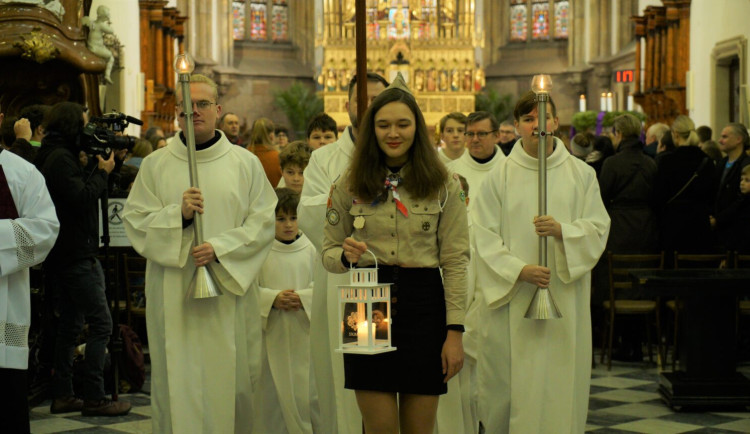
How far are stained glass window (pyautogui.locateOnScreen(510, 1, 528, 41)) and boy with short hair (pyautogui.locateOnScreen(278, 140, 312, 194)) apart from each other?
24712 mm

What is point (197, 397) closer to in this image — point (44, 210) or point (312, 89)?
point (44, 210)

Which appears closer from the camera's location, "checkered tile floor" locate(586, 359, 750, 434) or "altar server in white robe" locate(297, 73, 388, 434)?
"altar server in white robe" locate(297, 73, 388, 434)

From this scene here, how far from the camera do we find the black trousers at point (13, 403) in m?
4.59

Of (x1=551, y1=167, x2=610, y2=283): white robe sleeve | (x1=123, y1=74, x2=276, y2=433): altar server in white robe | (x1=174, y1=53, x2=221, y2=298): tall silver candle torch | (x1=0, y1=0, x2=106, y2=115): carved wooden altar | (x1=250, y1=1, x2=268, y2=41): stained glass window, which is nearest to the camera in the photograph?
(x1=174, y1=53, x2=221, y2=298): tall silver candle torch

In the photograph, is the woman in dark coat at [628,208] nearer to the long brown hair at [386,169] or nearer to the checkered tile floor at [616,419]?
the checkered tile floor at [616,419]

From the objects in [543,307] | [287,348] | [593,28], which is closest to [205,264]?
[287,348]

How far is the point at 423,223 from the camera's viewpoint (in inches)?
168

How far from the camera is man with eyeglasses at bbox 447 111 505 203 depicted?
7047mm

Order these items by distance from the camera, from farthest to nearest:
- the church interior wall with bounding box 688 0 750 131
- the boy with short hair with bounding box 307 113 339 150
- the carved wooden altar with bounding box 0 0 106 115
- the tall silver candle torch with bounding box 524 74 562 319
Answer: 1. the church interior wall with bounding box 688 0 750 131
2. the carved wooden altar with bounding box 0 0 106 115
3. the boy with short hair with bounding box 307 113 339 150
4. the tall silver candle torch with bounding box 524 74 562 319

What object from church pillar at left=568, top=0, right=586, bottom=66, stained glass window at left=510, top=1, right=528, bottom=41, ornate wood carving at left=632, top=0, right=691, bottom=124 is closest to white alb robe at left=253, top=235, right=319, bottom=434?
ornate wood carving at left=632, top=0, right=691, bottom=124

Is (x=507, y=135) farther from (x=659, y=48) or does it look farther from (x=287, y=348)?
(x=659, y=48)

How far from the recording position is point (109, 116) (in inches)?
274

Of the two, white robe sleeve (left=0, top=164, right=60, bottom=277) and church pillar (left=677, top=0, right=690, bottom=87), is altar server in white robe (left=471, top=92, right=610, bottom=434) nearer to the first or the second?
white robe sleeve (left=0, top=164, right=60, bottom=277)

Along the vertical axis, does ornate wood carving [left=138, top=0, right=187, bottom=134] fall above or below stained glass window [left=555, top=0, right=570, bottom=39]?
below
